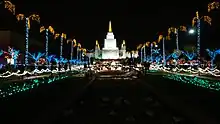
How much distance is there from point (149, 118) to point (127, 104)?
3959mm

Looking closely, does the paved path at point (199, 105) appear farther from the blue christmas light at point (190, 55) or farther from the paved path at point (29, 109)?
the blue christmas light at point (190, 55)

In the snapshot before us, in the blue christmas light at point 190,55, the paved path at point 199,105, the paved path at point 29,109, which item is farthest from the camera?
the blue christmas light at point 190,55

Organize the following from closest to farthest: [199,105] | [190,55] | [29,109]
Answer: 1. [29,109]
2. [199,105]
3. [190,55]

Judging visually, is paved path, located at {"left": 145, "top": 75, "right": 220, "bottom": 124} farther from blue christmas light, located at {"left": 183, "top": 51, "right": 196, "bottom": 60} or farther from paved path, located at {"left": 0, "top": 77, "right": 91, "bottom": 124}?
blue christmas light, located at {"left": 183, "top": 51, "right": 196, "bottom": 60}

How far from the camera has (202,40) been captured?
7469 cm

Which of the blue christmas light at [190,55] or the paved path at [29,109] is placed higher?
the blue christmas light at [190,55]

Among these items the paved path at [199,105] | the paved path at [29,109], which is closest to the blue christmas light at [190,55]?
the paved path at [199,105]

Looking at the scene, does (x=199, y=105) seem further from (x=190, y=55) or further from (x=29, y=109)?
(x=190, y=55)

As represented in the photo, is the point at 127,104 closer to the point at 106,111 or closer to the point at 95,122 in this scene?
the point at 106,111

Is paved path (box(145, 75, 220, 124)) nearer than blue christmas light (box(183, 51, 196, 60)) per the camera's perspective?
Yes

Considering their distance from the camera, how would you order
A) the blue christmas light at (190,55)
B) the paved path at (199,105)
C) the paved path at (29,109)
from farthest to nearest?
the blue christmas light at (190,55), the paved path at (199,105), the paved path at (29,109)

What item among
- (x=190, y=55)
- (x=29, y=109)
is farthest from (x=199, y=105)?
(x=190, y=55)

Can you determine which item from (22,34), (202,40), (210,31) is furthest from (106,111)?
(22,34)

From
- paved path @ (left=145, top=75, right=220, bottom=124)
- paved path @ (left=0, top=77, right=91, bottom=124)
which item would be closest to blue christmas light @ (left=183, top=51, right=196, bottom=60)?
paved path @ (left=145, top=75, right=220, bottom=124)
